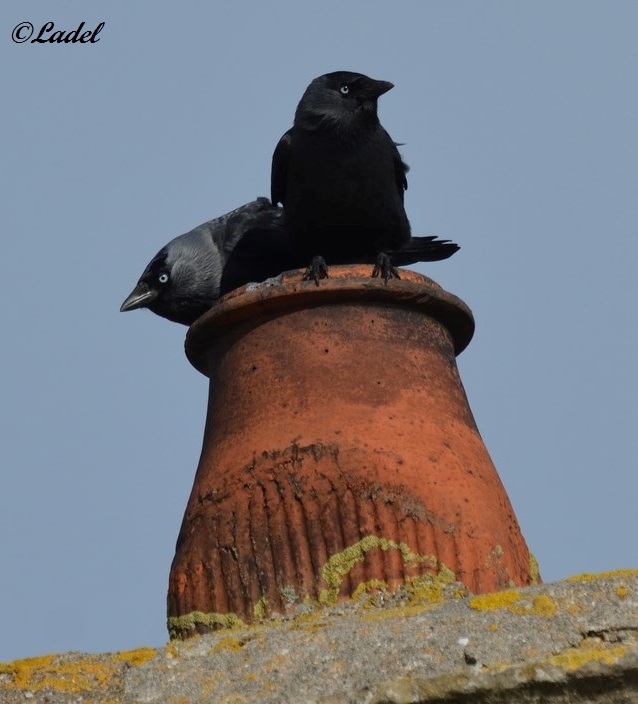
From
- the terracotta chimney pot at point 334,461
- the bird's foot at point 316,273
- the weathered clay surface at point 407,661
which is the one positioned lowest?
the weathered clay surface at point 407,661

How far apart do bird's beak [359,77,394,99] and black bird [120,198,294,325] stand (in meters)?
1.11

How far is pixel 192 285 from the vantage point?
713cm

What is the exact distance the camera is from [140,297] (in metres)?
7.30

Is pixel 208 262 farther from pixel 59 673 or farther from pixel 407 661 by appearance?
pixel 407 661

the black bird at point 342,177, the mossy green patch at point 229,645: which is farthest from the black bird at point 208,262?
the mossy green patch at point 229,645

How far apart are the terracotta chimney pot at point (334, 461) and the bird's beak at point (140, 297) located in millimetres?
3885

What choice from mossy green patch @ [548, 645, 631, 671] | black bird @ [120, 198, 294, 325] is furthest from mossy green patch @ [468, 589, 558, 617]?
black bird @ [120, 198, 294, 325]

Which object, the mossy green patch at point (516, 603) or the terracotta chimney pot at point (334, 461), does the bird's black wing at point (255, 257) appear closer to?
the terracotta chimney pot at point (334, 461)

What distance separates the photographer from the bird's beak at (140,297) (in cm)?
729

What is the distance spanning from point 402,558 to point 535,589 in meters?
0.59

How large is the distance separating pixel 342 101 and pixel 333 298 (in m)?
2.65

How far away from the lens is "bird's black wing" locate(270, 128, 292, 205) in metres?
5.94

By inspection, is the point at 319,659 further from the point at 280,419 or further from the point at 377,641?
the point at 280,419

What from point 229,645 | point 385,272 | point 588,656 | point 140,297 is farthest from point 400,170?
point 588,656
